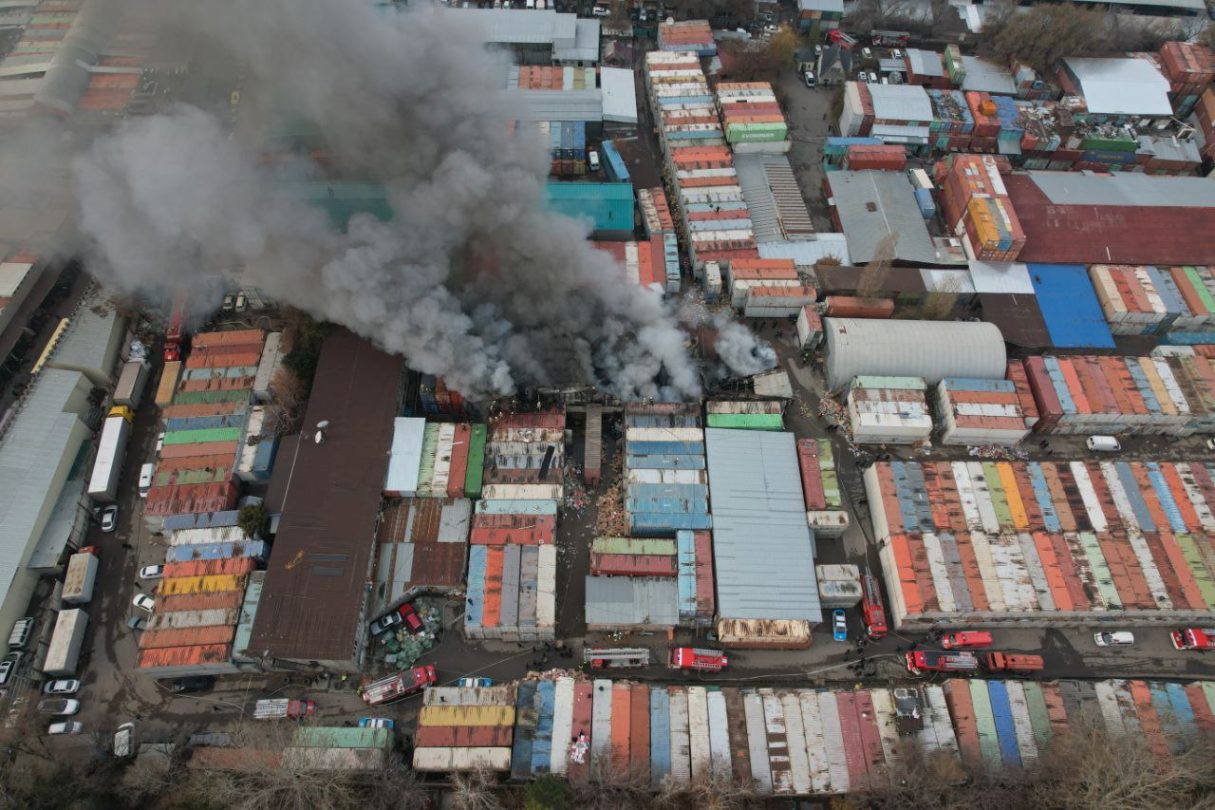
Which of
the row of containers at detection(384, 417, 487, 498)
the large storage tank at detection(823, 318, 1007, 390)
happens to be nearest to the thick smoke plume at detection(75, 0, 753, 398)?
the row of containers at detection(384, 417, 487, 498)

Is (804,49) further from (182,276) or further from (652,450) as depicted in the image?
(182,276)

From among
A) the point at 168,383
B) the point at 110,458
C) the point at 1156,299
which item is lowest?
the point at 110,458

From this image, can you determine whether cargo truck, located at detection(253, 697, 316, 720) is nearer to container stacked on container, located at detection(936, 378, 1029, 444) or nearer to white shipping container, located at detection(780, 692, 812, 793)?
white shipping container, located at detection(780, 692, 812, 793)

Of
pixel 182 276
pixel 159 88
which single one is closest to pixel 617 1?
pixel 159 88

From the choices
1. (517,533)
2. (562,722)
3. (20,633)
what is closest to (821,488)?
(517,533)

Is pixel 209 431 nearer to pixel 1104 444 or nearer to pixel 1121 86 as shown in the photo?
pixel 1104 444

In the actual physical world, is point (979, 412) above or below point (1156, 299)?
below

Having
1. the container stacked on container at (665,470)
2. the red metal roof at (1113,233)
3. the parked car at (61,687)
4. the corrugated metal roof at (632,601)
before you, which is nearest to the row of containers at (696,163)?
the container stacked on container at (665,470)

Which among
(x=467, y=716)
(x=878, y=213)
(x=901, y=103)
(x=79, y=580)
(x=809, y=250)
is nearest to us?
(x=467, y=716)
